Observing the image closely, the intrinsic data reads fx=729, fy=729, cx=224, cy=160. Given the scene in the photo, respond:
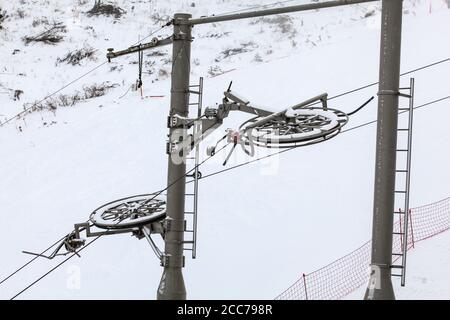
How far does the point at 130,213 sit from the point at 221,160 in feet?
28.3

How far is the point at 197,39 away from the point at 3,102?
10382 millimetres

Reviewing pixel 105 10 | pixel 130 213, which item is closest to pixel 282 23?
pixel 105 10

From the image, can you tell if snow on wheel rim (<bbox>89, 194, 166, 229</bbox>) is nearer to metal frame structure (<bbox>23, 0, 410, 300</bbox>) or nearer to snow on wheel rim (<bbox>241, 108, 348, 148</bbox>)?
metal frame structure (<bbox>23, 0, 410, 300</bbox>)

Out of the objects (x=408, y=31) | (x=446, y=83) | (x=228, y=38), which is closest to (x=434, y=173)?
(x=446, y=83)

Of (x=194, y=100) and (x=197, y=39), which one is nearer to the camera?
(x=194, y=100)

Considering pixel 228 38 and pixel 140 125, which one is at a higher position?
pixel 228 38

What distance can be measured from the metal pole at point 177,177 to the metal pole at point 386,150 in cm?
432

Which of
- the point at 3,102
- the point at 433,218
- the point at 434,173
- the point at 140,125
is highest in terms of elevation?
the point at 3,102

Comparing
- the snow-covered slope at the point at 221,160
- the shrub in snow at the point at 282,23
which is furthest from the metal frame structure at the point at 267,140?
the shrub in snow at the point at 282,23

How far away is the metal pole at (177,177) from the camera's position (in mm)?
12719

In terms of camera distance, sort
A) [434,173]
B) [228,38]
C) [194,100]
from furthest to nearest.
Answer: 1. [228,38]
2. [194,100]
3. [434,173]

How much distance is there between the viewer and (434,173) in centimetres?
1872
